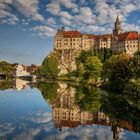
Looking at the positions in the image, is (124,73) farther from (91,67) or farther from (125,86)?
(91,67)

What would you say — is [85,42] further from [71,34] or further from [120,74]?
[120,74]

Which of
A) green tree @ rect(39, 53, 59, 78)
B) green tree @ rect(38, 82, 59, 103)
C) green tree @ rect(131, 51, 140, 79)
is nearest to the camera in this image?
green tree @ rect(38, 82, 59, 103)

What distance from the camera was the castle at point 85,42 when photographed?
124938mm

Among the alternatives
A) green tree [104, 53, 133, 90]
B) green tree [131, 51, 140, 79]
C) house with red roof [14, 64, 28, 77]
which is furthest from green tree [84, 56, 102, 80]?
house with red roof [14, 64, 28, 77]

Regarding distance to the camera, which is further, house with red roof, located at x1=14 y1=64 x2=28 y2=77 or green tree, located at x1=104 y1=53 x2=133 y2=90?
house with red roof, located at x1=14 y1=64 x2=28 y2=77

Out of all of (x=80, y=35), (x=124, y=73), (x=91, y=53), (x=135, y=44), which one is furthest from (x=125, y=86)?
(x=80, y=35)

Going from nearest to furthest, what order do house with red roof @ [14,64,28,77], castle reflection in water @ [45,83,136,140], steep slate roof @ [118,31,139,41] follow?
castle reflection in water @ [45,83,136,140]
steep slate roof @ [118,31,139,41]
house with red roof @ [14,64,28,77]

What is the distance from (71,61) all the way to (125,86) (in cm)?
8290

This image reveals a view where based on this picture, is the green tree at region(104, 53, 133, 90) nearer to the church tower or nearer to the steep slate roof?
the steep slate roof

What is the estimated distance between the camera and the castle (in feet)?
410

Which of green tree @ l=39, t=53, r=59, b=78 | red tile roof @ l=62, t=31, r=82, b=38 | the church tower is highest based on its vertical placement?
the church tower

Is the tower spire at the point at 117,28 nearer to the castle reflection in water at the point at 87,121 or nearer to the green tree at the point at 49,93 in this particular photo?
the green tree at the point at 49,93

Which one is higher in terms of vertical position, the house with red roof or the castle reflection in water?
the house with red roof

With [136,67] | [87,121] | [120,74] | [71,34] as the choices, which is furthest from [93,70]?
[71,34]
